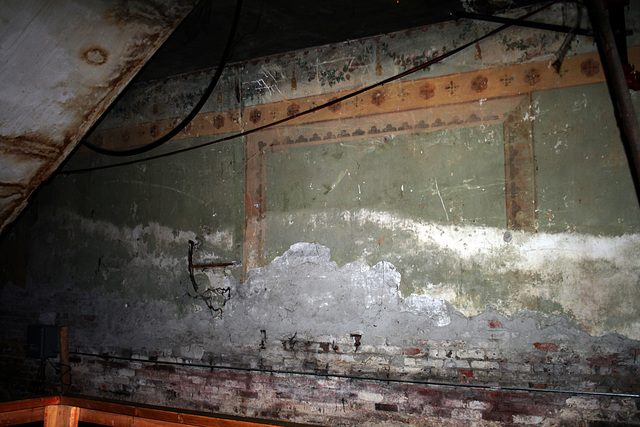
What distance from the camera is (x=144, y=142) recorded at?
4824mm

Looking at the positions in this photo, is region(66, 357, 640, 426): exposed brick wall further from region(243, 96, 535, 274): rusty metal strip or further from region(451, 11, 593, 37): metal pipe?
region(451, 11, 593, 37): metal pipe

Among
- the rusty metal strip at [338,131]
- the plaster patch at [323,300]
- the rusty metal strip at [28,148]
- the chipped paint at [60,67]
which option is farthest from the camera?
the plaster patch at [323,300]

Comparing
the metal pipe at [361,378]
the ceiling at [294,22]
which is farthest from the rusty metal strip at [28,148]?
the metal pipe at [361,378]

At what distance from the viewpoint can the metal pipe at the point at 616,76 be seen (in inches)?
107

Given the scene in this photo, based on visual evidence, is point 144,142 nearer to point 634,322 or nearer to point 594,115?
point 594,115

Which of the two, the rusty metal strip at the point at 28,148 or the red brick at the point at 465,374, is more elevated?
the rusty metal strip at the point at 28,148

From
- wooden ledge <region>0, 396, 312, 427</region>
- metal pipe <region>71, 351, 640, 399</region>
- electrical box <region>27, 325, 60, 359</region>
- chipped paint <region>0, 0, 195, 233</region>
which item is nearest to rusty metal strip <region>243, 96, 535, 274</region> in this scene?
metal pipe <region>71, 351, 640, 399</region>

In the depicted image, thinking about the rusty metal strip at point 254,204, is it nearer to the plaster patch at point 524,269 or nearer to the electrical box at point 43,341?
the plaster patch at point 524,269

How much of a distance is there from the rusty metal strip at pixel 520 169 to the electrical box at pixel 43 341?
4.49m

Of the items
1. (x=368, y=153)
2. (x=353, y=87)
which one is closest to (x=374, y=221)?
(x=368, y=153)

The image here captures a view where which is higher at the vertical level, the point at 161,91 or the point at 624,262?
the point at 161,91

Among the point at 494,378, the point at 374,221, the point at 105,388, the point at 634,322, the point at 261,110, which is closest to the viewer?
the point at 634,322

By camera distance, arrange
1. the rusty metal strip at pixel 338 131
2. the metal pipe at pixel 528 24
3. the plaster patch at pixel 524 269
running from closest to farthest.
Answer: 1. the plaster patch at pixel 524 269
2. the metal pipe at pixel 528 24
3. the rusty metal strip at pixel 338 131

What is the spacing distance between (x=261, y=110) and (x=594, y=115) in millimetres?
2573
